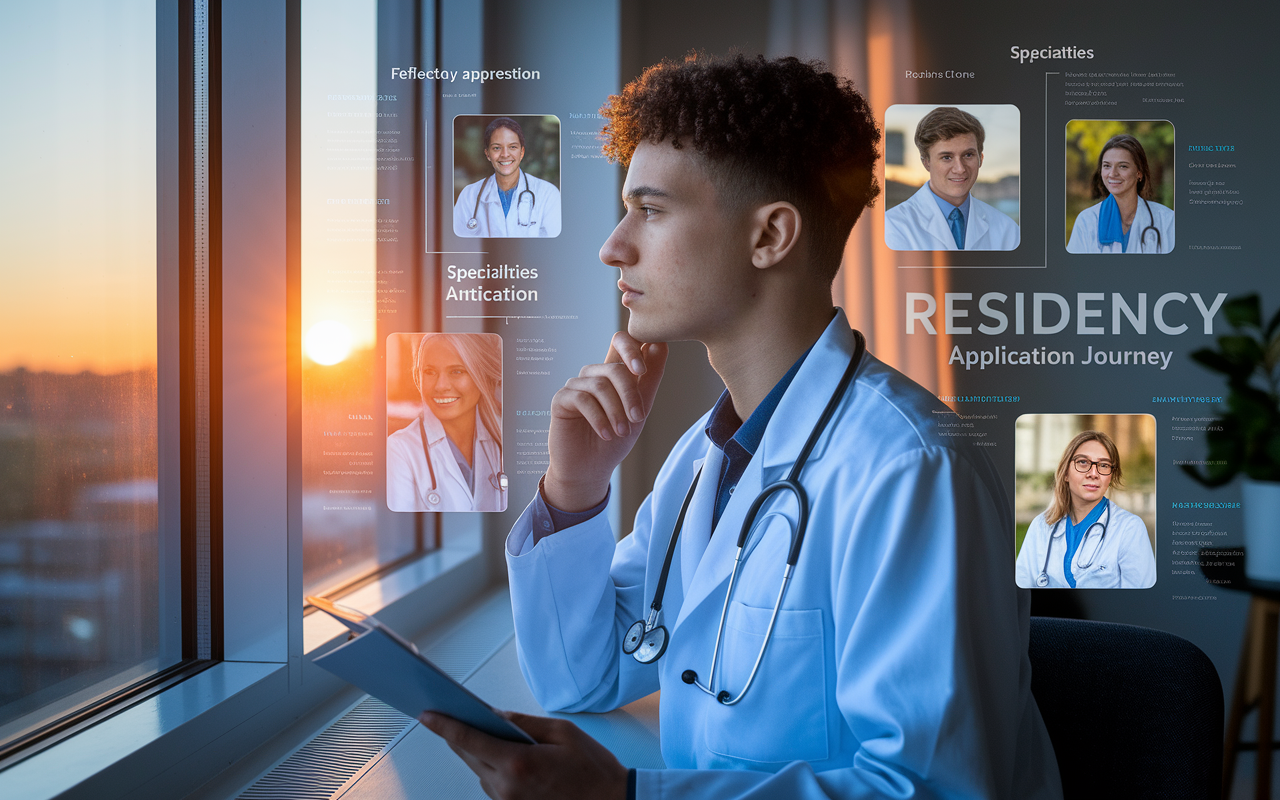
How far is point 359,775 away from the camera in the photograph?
123 cm

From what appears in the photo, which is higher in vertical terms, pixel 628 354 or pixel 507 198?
pixel 507 198

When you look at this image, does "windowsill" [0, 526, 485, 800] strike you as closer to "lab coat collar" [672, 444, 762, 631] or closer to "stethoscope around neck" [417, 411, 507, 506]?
"stethoscope around neck" [417, 411, 507, 506]

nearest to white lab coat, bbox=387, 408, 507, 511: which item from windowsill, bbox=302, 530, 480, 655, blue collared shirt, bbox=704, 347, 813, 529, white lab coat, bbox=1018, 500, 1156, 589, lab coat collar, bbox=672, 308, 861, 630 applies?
windowsill, bbox=302, 530, 480, 655

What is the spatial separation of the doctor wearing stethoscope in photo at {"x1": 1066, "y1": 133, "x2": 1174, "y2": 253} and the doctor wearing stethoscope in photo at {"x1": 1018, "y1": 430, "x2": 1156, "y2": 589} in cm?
45

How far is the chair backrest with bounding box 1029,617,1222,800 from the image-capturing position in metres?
1.11

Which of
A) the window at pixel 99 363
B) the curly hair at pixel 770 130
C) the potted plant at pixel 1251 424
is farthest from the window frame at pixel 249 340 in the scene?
the potted plant at pixel 1251 424

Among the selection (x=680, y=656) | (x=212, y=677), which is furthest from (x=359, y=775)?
(x=680, y=656)

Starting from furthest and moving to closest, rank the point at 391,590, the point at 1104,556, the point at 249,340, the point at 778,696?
the point at 1104,556 < the point at 391,590 < the point at 249,340 < the point at 778,696

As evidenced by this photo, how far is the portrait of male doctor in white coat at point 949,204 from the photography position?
191cm

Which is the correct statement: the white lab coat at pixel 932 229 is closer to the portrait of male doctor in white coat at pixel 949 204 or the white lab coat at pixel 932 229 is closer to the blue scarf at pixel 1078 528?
the portrait of male doctor in white coat at pixel 949 204

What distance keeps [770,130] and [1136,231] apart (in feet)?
3.94

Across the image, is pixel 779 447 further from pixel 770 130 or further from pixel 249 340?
pixel 249 340

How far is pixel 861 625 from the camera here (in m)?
0.87

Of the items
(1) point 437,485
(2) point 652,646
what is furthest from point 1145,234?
(1) point 437,485
